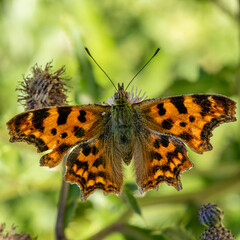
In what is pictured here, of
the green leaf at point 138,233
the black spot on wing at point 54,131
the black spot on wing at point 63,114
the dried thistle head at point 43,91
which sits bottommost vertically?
the green leaf at point 138,233

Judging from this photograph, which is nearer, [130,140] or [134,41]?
[130,140]

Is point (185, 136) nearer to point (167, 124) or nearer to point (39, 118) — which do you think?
point (167, 124)

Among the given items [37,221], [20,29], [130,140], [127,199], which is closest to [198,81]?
[130,140]

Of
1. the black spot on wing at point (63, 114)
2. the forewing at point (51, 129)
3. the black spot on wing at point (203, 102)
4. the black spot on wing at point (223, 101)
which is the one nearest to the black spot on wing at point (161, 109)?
the black spot on wing at point (203, 102)

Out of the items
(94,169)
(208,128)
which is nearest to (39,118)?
(94,169)

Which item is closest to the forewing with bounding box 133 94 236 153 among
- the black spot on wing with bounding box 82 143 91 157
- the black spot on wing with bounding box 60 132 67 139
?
the black spot on wing with bounding box 82 143 91 157

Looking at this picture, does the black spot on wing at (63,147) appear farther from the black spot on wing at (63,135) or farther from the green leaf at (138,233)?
the green leaf at (138,233)

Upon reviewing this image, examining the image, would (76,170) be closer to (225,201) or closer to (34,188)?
(34,188)
